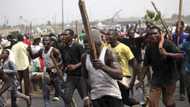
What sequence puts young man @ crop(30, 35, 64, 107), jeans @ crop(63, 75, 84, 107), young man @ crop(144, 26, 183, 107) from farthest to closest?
young man @ crop(30, 35, 64, 107) < jeans @ crop(63, 75, 84, 107) < young man @ crop(144, 26, 183, 107)

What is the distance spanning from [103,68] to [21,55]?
740 cm

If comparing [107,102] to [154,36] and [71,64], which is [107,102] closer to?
[154,36]

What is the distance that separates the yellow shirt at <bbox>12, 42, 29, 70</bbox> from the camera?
527 inches

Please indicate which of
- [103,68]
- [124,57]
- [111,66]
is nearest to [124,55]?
[124,57]

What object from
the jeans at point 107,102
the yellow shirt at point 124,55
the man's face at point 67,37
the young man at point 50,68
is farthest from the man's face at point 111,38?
the jeans at point 107,102

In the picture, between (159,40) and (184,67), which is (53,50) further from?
(159,40)

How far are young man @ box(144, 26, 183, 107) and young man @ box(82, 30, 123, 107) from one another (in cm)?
173

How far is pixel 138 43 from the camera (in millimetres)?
15797

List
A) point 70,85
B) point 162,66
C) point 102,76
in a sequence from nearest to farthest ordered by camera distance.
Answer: point 102,76 → point 162,66 → point 70,85

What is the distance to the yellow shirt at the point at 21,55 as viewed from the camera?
13383 millimetres

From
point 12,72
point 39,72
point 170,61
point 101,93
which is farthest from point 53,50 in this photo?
point 101,93

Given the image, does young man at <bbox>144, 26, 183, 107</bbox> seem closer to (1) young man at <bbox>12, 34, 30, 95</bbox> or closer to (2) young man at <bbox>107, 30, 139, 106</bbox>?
(2) young man at <bbox>107, 30, 139, 106</bbox>

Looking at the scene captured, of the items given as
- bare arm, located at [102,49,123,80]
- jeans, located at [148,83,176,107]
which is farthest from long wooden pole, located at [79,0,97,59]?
jeans, located at [148,83,176,107]

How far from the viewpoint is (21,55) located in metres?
13.5
